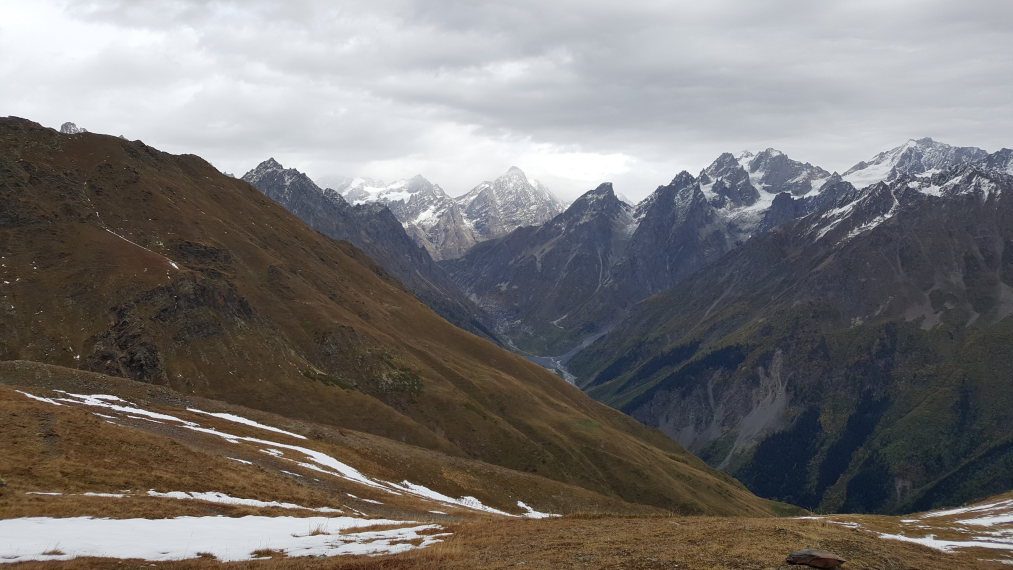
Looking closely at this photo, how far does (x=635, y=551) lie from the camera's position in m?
30.2

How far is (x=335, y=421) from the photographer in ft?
396

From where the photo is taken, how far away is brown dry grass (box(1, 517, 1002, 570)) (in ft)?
90.4

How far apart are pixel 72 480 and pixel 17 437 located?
6.89 m

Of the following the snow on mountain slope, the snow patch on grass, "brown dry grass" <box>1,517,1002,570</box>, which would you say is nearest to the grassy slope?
the snow on mountain slope

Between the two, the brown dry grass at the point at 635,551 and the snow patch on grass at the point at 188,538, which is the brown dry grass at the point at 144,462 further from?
the brown dry grass at the point at 635,551

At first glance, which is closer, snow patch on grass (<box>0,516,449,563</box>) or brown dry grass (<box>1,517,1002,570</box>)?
brown dry grass (<box>1,517,1002,570</box>)

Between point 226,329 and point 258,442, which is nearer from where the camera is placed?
point 258,442

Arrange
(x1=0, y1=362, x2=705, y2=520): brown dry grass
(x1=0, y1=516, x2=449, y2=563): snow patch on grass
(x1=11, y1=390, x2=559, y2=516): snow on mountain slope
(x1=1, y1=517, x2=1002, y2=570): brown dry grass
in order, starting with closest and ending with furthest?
(x1=1, y1=517, x2=1002, y2=570): brown dry grass, (x1=0, y1=516, x2=449, y2=563): snow patch on grass, (x1=0, y1=362, x2=705, y2=520): brown dry grass, (x1=11, y1=390, x2=559, y2=516): snow on mountain slope

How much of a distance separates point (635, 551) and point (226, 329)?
120 m

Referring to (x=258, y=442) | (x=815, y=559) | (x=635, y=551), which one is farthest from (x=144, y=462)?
(x=815, y=559)

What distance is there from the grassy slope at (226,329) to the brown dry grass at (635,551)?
91.4 metres

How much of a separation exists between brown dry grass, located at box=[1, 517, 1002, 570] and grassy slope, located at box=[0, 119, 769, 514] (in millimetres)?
91424

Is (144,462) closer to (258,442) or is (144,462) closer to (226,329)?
(258,442)

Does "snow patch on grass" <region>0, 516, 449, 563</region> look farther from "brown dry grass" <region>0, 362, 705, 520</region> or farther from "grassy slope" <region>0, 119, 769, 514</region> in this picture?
"grassy slope" <region>0, 119, 769, 514</region>
